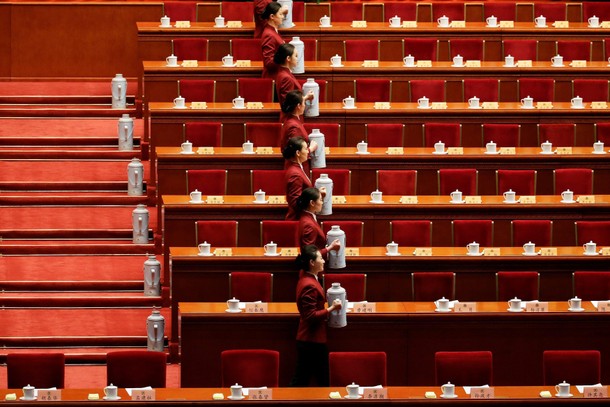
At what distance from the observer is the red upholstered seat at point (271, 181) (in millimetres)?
7137

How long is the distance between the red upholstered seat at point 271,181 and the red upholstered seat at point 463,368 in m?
1.98

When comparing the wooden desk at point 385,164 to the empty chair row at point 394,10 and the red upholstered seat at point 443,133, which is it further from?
the empty chair row at point 394,10

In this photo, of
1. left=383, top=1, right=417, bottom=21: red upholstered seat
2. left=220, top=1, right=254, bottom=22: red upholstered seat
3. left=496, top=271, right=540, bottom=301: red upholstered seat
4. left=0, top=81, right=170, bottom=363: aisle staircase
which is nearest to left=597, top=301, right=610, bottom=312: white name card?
left=496, top=271, right=540, bottom=301: red upholstered seat

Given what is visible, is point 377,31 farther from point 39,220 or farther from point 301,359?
point 301,359

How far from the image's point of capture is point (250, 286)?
6.14 meters

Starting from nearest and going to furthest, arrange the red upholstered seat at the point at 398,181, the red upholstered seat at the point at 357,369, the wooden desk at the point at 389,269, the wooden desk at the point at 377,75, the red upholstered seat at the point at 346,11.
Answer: the red upholstered seat at the point at 357,369
the wooden desk at the point at 389,269
the red upholstered seat at the point at 398,181
the wooden desk at the point at 377,75
the red upholstered seat at the point at 346,11

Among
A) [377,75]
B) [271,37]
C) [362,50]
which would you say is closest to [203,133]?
[271,37]

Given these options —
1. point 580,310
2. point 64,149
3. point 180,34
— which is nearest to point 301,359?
point 580,310

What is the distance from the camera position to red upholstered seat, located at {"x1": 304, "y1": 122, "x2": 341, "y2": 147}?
764 centimetres

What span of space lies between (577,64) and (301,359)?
3519mm

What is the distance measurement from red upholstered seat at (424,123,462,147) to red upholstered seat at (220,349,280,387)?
269 centimetres

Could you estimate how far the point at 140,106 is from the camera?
27.9 ft

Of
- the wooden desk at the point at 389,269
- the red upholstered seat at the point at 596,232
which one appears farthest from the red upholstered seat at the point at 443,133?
the wooden desk at the point at 389,269

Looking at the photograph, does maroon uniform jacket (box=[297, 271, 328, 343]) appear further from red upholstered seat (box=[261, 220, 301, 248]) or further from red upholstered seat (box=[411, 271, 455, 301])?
red upholstered seat (box=[261, 220, 301, 248])
